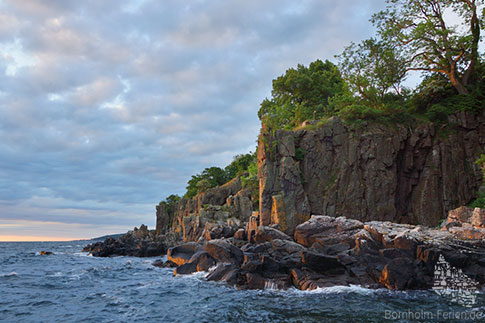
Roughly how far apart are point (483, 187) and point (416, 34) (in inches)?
733

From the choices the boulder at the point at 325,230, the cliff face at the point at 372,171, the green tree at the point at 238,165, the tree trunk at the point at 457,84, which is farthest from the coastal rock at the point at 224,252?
the green tree at the point at 238,165

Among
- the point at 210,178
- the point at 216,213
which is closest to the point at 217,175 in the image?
the point at 210,178

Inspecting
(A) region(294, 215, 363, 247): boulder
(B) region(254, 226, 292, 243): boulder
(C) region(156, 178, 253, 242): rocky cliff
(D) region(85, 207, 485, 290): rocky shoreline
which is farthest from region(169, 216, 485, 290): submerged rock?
(C) region(156, 178, 253, 242): rocky cliff

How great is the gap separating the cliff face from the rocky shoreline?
7.54 m

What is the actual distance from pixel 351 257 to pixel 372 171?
17081 millimetres

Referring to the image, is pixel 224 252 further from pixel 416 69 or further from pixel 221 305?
pixel 416 69

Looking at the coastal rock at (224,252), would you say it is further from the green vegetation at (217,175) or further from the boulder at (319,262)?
the green vegetation at (217,175)

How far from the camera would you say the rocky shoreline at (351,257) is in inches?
693

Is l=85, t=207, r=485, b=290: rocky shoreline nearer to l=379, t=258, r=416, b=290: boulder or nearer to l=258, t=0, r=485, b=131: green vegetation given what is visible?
l=379, t=258, r=416, b=290: boulder

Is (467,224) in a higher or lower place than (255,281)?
higher

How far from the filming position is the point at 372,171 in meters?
34.4

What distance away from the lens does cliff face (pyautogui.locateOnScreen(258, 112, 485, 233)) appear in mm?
33656

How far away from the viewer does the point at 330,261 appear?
18.9 meters

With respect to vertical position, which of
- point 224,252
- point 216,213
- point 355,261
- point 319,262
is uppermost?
point 216,213
